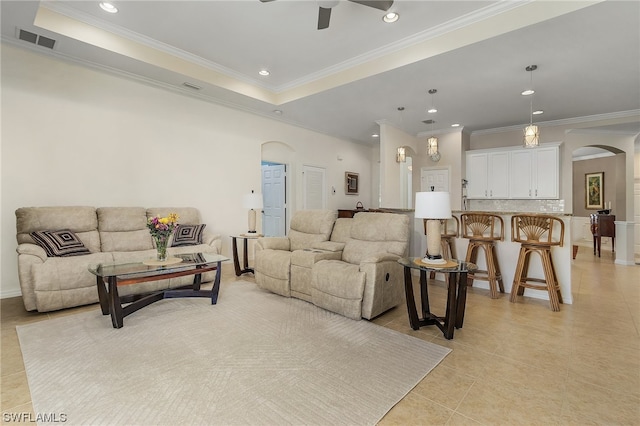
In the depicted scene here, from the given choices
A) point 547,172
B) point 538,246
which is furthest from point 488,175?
point 538,246

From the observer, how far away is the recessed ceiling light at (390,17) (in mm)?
3211

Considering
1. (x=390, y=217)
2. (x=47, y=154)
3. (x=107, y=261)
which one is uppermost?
(x=47, y=154)

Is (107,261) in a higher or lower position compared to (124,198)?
lower

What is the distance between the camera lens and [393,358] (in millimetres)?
2166

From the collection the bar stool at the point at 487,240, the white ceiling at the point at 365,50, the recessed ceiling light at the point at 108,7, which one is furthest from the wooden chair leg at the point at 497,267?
the recessed ceiling light at the point at 108,7

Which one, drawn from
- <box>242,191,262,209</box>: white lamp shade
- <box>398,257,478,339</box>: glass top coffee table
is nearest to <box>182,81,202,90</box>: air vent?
<box>242,191,262,209</box>: white lamp shade

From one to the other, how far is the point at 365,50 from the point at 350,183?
4.33m

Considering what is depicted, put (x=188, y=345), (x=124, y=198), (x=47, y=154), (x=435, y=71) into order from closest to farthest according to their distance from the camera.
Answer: (x=188, y=345) < (x=47, y=154) < (x=435, y=71) < (x=124, y=198)

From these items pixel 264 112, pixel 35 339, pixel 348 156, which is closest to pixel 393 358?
pixel 35 339

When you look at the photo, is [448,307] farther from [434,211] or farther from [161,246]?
[161,246]

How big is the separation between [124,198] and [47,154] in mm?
953

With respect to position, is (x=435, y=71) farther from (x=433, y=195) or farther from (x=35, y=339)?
(x=35, y=339)

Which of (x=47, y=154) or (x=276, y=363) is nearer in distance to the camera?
(x=276, y=363)

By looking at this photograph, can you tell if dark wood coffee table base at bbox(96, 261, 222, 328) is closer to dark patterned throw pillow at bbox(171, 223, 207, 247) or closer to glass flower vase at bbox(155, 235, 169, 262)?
glass flower vase at bbox(155, 235, 169, 262)
